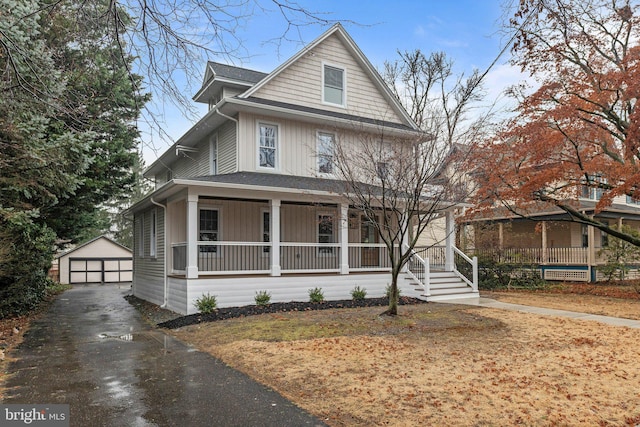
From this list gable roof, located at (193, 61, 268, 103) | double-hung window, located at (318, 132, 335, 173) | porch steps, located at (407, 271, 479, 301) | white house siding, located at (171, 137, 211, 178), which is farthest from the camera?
white house siding, located at (171, 137, 211, 178)

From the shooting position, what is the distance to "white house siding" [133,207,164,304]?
15523 mm

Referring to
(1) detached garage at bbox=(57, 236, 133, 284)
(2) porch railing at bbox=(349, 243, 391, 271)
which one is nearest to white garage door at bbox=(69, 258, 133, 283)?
(1) detached garage at bbox=(57, 236, 133, 284)

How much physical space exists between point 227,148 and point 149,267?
5645mm

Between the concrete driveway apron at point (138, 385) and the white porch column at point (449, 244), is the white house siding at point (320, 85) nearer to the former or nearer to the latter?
the white porch column at point (449, 244)

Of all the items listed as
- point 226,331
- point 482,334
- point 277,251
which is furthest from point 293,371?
point 277,251

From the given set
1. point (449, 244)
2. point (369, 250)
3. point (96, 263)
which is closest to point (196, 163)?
point (369, 250)

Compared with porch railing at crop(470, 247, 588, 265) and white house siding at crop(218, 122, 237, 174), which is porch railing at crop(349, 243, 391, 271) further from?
porch railing at crop(470, 247, 588, 265)

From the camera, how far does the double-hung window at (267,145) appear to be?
15.2m

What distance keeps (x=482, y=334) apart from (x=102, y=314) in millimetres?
10731

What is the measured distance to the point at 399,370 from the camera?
6223mm

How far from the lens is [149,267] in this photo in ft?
56.4

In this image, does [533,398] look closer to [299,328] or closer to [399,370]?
[399,370]

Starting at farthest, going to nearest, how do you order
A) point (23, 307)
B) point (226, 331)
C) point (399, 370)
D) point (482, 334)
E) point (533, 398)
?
point (23, 307) < point (226, 331) < point (482, 334) < point (399, 370) < point (533, 398)

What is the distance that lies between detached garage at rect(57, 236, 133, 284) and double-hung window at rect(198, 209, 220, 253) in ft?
68.2
